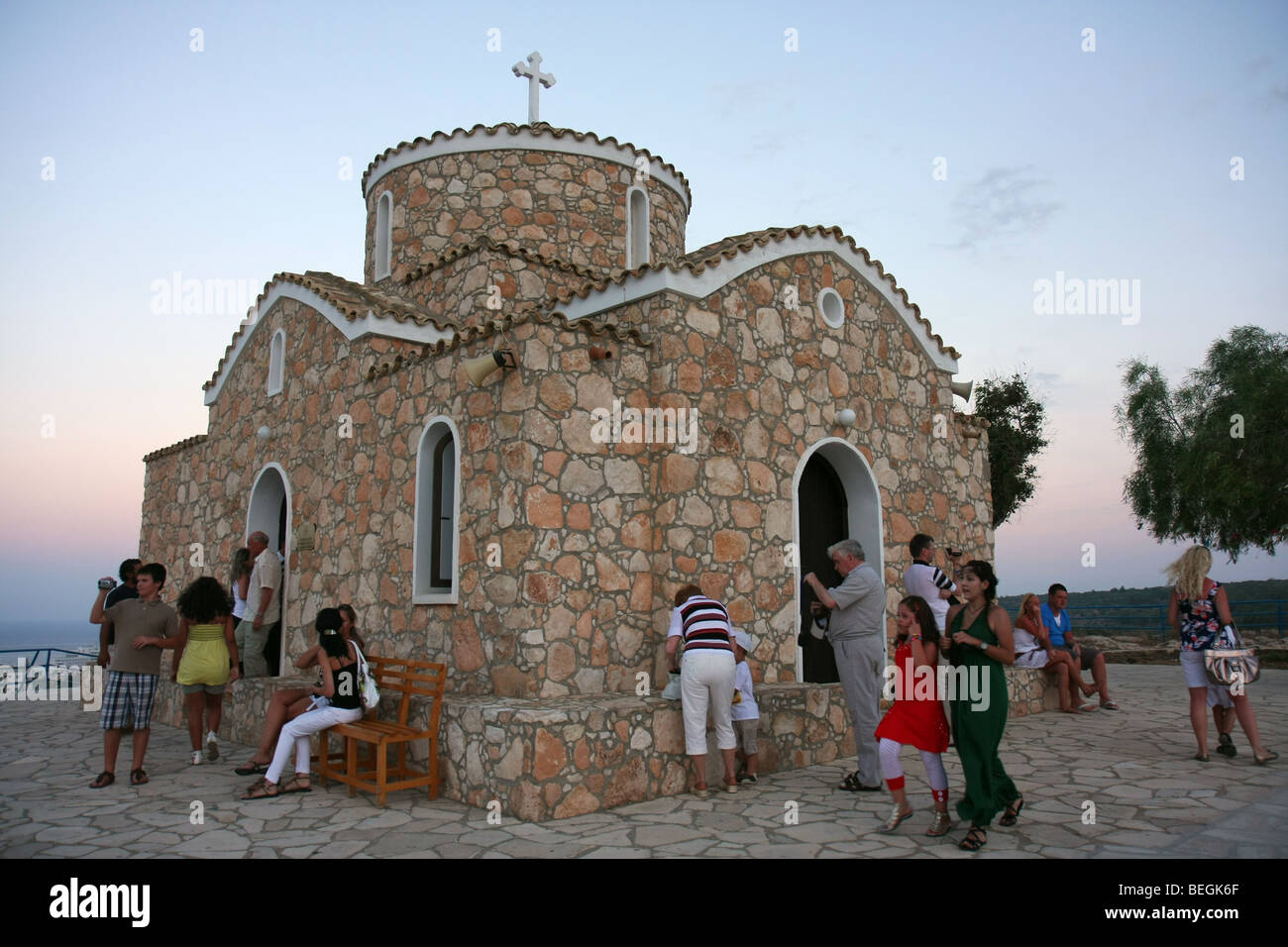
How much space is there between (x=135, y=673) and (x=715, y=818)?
5.01 m

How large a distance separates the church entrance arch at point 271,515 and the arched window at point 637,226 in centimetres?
568

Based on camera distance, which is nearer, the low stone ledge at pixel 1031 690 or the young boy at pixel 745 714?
the young boy at pixel 745 714

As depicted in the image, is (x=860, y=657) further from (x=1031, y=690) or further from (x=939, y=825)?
(x=1031, y=690)

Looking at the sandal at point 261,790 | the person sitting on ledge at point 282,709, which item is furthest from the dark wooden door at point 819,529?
the sandal at point 261,790

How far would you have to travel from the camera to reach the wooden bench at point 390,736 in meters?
6.34

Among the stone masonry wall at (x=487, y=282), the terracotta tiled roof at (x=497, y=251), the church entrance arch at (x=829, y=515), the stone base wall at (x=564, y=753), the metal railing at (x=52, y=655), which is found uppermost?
the terracotta tiled roof at (x=497, y=251)

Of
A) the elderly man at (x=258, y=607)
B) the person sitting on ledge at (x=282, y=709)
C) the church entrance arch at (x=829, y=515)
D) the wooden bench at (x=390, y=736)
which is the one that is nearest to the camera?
the wooden bench at (x=390, y=736)

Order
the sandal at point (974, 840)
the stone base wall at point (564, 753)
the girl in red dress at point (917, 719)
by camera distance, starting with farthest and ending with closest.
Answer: the stone base wall at point (564, 753)
the girl in red dress at point (917, 719)
the sandal at point (974, 840)

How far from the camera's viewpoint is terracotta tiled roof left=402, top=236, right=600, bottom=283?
10.6 metres

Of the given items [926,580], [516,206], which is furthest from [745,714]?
[516,206]

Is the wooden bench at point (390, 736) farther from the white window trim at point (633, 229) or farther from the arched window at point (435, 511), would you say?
the white window trim at point (633, 229)
